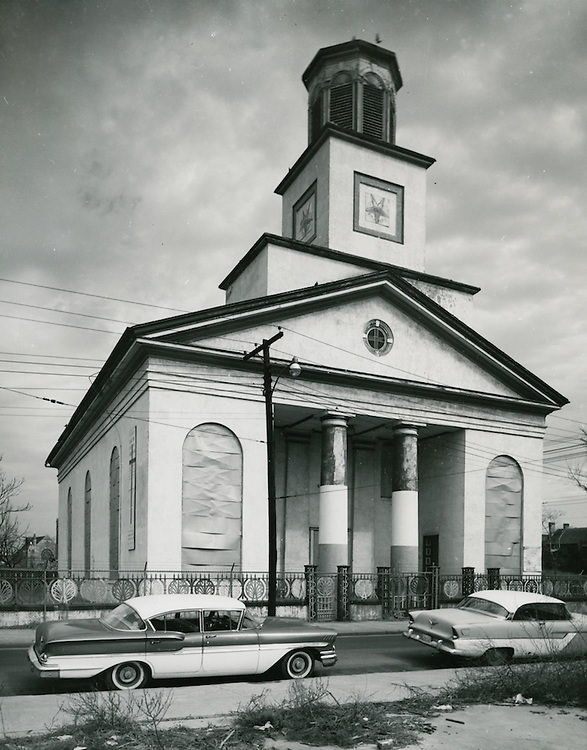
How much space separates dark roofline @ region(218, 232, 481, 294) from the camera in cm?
3077

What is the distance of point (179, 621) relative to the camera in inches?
464

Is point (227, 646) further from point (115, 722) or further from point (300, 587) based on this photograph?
point (300, 587)

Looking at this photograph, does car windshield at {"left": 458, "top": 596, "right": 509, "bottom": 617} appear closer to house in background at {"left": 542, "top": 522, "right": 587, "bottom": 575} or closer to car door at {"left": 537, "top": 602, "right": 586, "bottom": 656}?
car door at {"left": 537, "top": 602, "right": 586, "bottom": 656}

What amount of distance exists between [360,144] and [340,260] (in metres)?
5.76

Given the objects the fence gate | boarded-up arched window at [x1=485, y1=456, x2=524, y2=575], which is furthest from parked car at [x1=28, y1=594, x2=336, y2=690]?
boarded-up arched window at [x1=485, y1=456, x2=524, y2=575]

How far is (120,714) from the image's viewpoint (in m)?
8.48

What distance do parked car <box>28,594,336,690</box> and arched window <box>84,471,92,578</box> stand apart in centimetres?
2462

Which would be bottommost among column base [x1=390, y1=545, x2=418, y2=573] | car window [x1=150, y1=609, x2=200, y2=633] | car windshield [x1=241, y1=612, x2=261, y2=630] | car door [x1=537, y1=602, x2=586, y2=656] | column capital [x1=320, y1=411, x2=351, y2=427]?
column base [x1=390, y1=545, x2=418, y2=573]

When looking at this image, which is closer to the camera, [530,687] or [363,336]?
[530,687]

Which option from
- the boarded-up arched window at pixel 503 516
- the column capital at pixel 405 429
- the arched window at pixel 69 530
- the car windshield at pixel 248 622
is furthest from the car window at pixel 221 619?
the arched window at pixel 69 530

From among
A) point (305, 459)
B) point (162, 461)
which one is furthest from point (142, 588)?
point (305, 459)

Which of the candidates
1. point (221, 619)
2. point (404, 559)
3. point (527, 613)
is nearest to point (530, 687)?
point (221, 619)

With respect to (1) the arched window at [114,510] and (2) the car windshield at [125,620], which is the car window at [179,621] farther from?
(1) the arched window at [114,510]

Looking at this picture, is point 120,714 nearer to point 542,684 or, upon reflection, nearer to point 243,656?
point 243,656
